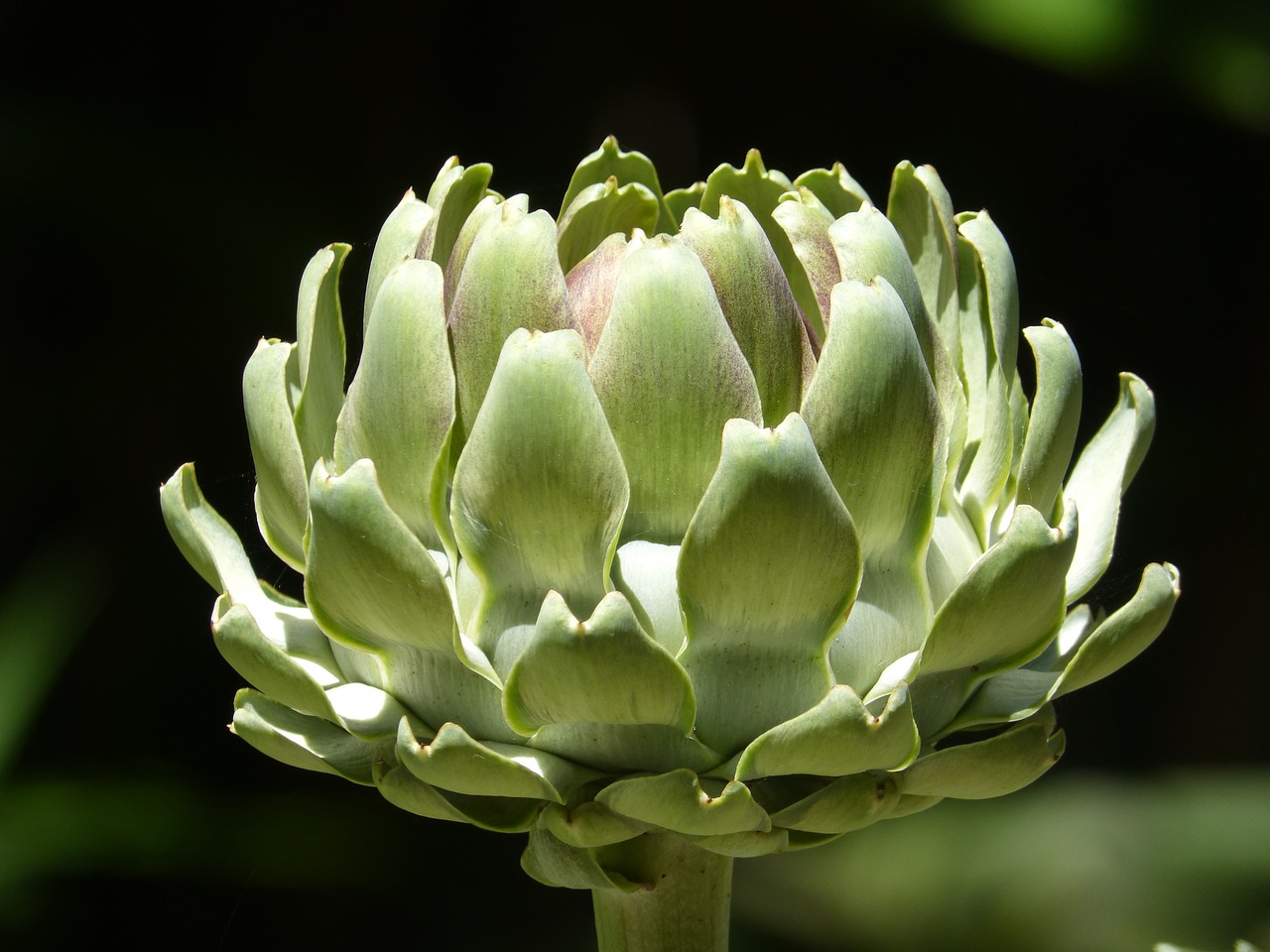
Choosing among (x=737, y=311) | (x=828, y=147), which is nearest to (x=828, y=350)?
(x=737, y=311)

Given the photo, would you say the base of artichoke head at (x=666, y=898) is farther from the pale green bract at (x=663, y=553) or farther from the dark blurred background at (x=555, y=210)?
the dark blurred background at (x=555, y=210)

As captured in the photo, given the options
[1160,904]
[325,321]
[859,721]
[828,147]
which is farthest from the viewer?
[828,147]

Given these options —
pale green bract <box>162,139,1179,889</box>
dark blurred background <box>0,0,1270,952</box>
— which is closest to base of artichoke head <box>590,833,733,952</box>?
pale green bract <box>162,139,1179,889</box>

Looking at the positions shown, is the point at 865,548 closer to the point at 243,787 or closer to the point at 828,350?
the point at 828,350

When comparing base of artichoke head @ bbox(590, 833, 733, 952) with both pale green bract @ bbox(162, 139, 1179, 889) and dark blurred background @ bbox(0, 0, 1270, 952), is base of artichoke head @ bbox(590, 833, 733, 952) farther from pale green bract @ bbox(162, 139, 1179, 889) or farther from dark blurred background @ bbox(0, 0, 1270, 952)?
dark blurred background @ bbox(0, 0, 1270, 952)

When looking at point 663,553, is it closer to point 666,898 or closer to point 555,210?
point 666,898

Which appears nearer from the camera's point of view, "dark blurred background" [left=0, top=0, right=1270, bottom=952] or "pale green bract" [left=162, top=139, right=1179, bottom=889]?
"pale green bract" [left=162, top=139, right=1179, bottom=889]

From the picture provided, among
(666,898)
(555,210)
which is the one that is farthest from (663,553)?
(555,210)
